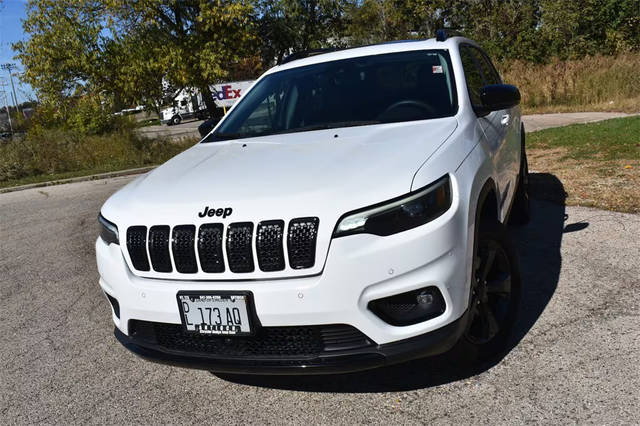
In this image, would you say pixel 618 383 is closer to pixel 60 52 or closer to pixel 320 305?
pixel 320 305

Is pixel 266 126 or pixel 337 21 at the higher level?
pixel 337 21

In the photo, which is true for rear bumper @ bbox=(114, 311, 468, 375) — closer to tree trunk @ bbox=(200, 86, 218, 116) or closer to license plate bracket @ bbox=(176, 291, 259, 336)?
license plate bracket @ bbox=(176, 291, 259, 336)

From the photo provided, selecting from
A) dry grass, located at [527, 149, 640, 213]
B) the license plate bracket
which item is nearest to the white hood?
the license plate bracket

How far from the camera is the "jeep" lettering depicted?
2.54 meters

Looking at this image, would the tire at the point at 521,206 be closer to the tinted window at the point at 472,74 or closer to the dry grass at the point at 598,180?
the dry grass at the point at 598,180

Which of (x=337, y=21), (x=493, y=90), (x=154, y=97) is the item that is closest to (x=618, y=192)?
(x=493, y=90)

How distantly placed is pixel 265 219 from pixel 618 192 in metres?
5.29

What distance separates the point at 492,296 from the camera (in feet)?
10.3

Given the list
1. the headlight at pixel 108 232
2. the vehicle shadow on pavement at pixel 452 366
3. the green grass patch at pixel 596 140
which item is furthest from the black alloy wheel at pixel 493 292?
the green grass patch at pixel 596 140

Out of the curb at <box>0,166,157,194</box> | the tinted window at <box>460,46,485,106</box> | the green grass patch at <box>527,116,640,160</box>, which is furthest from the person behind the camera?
the curb at <box>0,166,157,194</box>

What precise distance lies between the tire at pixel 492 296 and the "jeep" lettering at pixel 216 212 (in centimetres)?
118

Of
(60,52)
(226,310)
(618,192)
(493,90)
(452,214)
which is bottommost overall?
(618,192)

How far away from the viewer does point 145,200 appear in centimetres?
290

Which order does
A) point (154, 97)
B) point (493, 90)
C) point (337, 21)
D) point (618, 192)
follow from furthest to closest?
point (337, 21)
point (154, 97)
point (618, 192)
point (493, 90)
